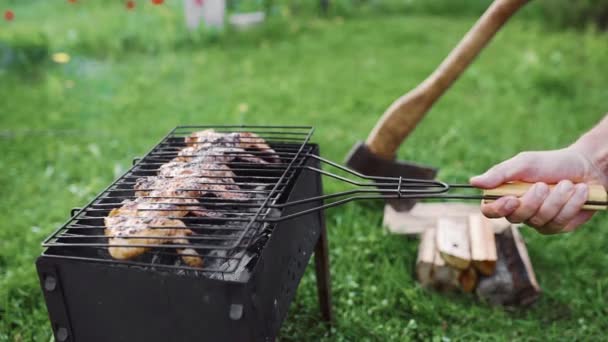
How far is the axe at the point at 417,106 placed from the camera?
274cm

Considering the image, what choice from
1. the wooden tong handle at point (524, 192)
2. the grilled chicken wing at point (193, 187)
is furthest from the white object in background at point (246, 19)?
the wooden tong handle at point (524, 192)

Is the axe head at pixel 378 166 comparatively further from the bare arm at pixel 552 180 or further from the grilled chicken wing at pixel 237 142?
the bare arm at pixel 552 180

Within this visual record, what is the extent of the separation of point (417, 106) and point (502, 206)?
1.35m

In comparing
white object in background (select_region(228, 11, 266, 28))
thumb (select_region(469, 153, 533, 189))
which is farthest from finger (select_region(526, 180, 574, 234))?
white object in background (select_region(228, 11, 266, 28))

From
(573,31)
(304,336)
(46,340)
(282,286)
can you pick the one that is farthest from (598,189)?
(573,31)

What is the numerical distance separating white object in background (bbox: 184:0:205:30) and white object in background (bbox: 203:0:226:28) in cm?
6

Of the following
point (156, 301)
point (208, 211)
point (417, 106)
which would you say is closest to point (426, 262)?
point (417, 106)

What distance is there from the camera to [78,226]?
64.4 inches

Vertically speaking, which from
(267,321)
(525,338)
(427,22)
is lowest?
(525,338)

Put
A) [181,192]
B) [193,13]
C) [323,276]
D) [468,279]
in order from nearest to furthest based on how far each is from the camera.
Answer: [181,192] → [323,276] → [468,279] → [193,13]

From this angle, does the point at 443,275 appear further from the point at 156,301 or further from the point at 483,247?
the point at 156,301

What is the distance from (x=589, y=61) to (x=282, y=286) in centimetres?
530

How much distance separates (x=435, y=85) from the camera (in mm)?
2834

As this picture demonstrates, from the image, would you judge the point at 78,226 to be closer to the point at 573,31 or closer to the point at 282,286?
the point at 282,286
